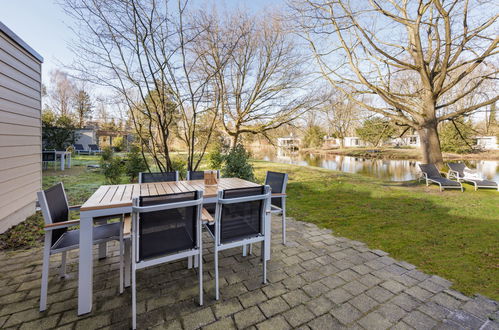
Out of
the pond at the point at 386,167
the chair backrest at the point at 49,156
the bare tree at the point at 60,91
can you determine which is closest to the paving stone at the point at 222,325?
the pond at the point at 386,167

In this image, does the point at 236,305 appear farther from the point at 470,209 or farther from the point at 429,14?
the point at 429,14

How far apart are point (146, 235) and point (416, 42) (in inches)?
356

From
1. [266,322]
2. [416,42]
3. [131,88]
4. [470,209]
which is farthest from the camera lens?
[416,42]

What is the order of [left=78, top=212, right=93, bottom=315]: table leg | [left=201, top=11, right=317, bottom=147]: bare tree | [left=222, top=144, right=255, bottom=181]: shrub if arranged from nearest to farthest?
[left=78, top=212, right=93, bottom=315]: table leg
[left=222, top=144, right=255, bottom=181]: shrub
[left=201, top=11, right=317, bottom=147]: bare tree

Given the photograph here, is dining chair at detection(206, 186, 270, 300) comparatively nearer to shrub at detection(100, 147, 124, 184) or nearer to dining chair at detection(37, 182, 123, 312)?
dining chair at detection(37, 182, 123, 312)

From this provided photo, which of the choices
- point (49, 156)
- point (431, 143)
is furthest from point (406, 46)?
point (49, 156)

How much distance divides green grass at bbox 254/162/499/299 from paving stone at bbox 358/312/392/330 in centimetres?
98

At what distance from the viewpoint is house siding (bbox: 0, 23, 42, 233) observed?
3004mm

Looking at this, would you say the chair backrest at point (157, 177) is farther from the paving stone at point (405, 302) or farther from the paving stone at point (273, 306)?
the paving stone at point (405, 302)

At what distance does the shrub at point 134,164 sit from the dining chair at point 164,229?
540 centimetres

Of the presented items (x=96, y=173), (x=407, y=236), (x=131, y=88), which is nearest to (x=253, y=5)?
(x=131, y=88)

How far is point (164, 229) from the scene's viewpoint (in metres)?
1.70

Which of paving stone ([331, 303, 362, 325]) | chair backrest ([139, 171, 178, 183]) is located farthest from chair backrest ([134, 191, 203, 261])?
chair backrest ([139, 171, 178, 183])

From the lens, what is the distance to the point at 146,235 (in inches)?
64.4
